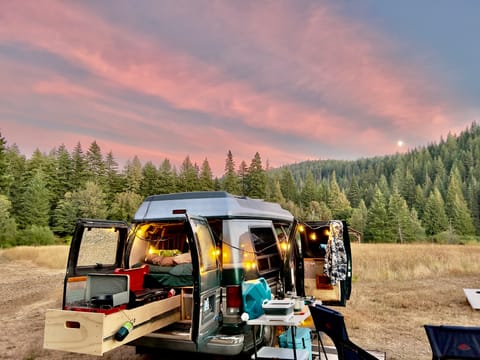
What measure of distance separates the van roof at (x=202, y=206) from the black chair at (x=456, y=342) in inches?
91.8

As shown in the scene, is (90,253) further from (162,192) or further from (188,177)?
(188,177)

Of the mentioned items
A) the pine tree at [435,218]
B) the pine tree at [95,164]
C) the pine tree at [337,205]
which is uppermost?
the pine tree at [95,164]

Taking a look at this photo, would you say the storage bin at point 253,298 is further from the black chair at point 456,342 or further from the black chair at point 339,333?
the black chair at point 456,342

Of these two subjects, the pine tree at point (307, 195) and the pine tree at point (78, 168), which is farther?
the pine tree at point (307, 195)

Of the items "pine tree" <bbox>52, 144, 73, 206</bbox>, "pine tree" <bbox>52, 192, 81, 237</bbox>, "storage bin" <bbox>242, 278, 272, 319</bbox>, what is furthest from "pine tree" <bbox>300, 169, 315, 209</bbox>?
"storage bin" <bbox>242, 278, 272, 319</bbox>

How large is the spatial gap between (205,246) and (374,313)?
616 centimetres

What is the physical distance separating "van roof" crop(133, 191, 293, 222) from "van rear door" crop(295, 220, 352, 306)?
1.34m

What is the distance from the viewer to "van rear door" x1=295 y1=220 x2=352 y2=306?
20.7 feet

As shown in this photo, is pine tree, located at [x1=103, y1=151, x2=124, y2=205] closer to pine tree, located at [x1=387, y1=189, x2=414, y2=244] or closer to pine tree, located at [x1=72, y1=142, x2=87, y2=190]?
pine tree, located at [x1=72, y1=142, x2=87, y2=190]

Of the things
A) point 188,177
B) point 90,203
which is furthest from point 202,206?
point 188,177

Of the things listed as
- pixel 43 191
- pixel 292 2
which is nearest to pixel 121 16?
pixel 292 2

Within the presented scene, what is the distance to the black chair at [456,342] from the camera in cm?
274

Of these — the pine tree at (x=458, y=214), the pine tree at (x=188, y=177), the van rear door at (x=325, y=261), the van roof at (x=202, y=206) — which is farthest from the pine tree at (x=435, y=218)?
the van roof at (x=202, y=206)

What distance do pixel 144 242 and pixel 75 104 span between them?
605 inches
